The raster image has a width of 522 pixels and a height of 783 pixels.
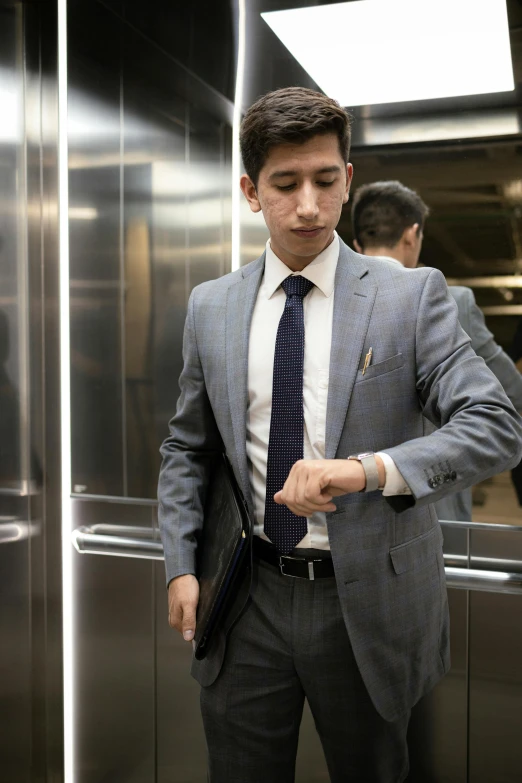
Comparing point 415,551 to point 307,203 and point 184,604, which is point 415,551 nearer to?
point 184,604

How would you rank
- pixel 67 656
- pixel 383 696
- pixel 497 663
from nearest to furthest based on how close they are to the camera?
1. pixel 383 696
2. pixel 497 663
3. pixel 67 656

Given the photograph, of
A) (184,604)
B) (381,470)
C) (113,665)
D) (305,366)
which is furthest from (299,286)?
(113,665)

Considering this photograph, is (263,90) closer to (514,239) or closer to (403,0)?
(403,0)

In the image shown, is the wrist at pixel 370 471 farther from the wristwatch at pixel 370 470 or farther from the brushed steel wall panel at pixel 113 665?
the brushed steel wall panel at pixel 113 665

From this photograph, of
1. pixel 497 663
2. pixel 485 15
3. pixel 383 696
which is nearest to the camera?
pixel 383 696

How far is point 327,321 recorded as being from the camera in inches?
71.3

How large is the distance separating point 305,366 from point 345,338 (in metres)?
0.12

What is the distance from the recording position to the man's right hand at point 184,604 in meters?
1.82

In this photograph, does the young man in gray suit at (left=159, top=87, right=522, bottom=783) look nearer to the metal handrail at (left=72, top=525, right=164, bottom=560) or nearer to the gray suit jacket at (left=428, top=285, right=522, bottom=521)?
the gray suit jacket at (left=428, top=285, right=522, bottom=521)

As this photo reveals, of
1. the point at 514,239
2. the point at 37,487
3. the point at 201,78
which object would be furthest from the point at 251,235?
the point at 37,487

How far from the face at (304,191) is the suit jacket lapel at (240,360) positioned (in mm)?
177

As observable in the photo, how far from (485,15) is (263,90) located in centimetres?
71

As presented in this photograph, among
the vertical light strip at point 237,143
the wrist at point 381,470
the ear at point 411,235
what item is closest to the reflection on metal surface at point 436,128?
the ear at point 411,235

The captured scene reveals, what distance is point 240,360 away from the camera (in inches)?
71.7
